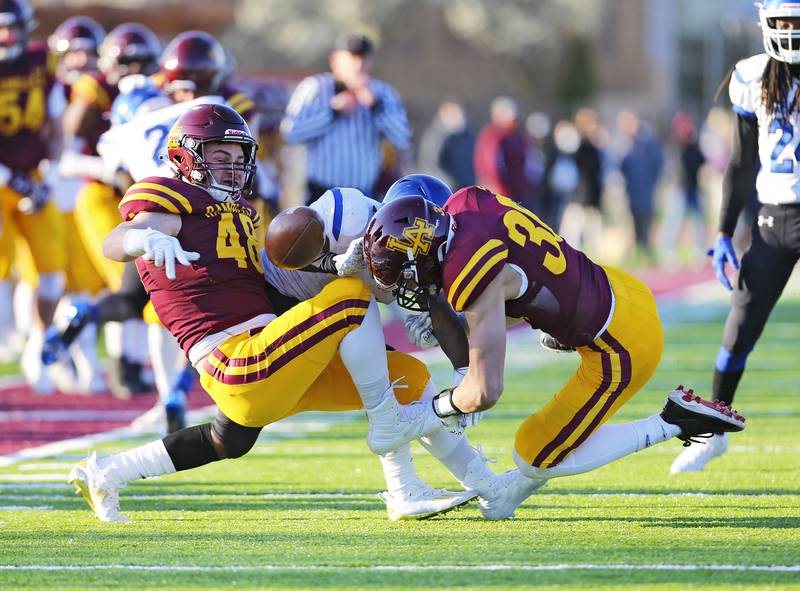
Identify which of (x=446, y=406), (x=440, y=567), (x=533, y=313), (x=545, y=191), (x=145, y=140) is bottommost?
(x=545, y=191)

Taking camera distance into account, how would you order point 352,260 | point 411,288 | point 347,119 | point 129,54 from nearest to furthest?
point 411,288
point 352,260
point 129,54
point 347,119

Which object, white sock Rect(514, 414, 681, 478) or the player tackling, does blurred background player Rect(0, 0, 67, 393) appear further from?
white sock Rect(514, 414, 681, 478)

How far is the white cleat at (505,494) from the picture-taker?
4.89m

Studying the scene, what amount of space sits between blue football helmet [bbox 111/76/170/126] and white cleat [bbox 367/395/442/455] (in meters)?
2.80

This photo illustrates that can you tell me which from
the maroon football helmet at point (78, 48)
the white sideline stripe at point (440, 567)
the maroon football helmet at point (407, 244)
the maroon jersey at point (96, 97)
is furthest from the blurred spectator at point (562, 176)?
the white sideline stripe at point (440, 567)

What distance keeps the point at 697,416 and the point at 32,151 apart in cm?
516

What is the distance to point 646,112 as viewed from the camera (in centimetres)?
4625

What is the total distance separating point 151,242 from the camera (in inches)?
186

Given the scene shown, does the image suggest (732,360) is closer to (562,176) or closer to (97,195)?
(97,195)

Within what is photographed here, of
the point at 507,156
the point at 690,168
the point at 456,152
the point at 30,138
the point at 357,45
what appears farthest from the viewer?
the point at 690,168

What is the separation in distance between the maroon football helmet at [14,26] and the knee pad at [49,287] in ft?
4.16

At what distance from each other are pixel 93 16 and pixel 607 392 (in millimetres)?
14271

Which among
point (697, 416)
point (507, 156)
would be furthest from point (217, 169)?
point (507, 156)

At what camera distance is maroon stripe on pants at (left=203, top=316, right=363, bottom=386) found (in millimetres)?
4609
